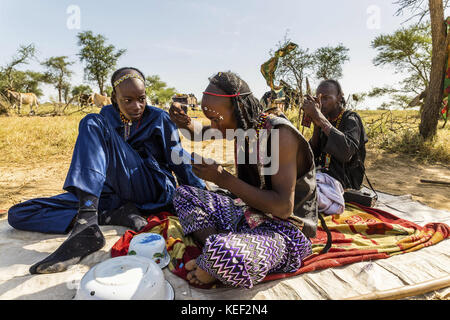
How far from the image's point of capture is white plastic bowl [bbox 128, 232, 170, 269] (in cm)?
178

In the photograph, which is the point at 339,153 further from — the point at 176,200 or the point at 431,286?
the point at 176,200

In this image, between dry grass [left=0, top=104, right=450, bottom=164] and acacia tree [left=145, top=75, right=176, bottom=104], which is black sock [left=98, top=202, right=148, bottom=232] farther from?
acacia tree [left=145, top=75, right=176, bottom=104]

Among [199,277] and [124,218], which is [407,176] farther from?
[124,218]

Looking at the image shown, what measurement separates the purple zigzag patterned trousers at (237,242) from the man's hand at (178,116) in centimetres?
89

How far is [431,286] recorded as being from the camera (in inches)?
63.4

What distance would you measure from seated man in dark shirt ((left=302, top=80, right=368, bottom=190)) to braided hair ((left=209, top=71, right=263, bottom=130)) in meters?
1.31

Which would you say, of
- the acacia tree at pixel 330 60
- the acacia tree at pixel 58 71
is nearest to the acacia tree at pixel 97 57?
the acacia tree at pixel 58 71

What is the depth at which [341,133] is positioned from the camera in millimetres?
2740

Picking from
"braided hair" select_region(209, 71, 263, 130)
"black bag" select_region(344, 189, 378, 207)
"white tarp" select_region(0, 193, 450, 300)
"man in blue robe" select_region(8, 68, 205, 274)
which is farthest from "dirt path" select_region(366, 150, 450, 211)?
"man in blue robe" select_region(8, 68, 205, 274)

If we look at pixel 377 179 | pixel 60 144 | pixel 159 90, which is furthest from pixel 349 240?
pixel 159 90

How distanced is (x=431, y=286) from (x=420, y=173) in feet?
13.8

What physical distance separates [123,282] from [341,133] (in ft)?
7.99
